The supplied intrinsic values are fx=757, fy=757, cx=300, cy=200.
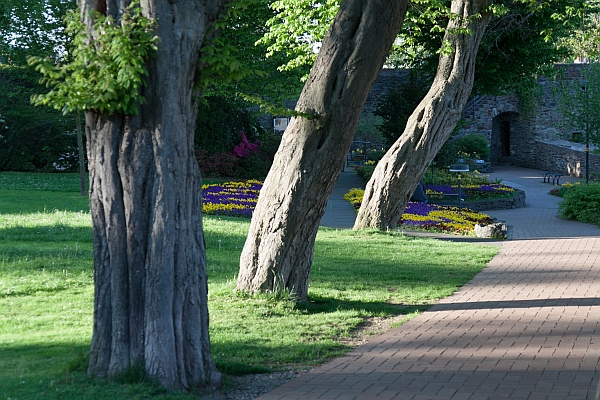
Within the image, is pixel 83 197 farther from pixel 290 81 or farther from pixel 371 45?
pixel 371 45

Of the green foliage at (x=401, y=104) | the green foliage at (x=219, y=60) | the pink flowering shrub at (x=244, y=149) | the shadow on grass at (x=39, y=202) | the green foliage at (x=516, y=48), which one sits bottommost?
the shadow on grass at (x=39, y=202)

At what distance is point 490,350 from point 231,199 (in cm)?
1361

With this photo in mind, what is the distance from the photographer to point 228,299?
Answer: 8695mm

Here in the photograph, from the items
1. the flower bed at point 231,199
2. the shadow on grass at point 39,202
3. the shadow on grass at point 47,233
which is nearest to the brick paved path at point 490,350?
the shadow on grass at point 47,233

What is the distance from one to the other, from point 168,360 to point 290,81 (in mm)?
23056

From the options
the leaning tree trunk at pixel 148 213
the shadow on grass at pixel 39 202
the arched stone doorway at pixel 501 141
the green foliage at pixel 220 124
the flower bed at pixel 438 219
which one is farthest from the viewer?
the arched stone doorway at pixel 501 141

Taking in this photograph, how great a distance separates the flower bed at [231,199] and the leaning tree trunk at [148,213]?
495 inches

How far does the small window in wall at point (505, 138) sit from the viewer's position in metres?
46.2

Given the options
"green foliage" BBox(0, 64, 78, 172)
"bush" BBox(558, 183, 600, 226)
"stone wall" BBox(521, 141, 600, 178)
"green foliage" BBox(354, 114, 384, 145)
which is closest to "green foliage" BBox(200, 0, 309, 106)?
"green foliage" BBox(0, 64, 78, 172)

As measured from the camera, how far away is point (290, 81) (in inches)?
1091

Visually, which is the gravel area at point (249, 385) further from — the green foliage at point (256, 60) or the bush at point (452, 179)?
the bush at point (452, 179)

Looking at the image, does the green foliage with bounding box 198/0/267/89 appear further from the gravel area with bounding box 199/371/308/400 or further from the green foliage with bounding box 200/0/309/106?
the green foliage with bounding box 200/0/309/106

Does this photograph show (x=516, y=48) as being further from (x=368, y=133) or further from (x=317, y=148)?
(x=317, y=148)

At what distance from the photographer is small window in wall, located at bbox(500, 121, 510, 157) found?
4619cm
